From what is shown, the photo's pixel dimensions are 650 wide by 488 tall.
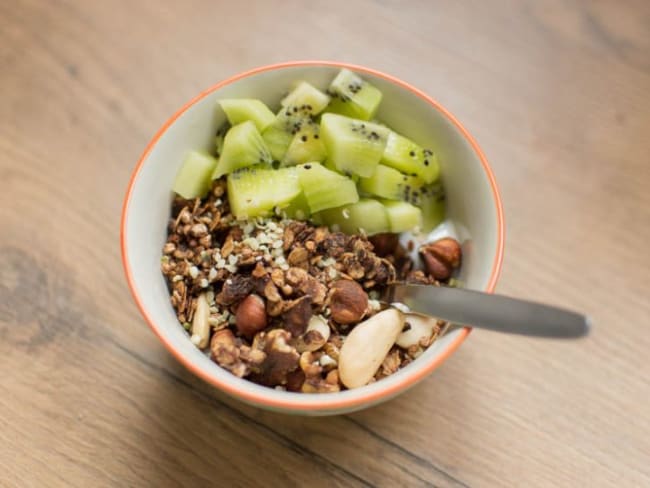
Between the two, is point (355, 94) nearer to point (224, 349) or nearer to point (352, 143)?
point (352, 143)

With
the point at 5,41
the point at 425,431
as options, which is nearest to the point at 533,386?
the point at 425,431

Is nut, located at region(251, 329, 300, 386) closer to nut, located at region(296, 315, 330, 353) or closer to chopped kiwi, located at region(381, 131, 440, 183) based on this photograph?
nut, located at region(296, 315, 330, 353)

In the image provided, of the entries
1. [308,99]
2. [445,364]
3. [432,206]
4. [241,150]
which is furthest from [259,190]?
[445,364]

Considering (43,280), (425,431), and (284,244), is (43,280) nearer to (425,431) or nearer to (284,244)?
(284,244)

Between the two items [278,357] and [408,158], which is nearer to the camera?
[278,357]

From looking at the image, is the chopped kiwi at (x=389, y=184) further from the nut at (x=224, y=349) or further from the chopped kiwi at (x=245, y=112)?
the nut at (x=224, y=349)

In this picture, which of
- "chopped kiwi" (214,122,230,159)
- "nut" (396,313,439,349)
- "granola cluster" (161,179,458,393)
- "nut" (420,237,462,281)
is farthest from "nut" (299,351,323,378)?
"chopped kiwi" (214,122,230,159)
